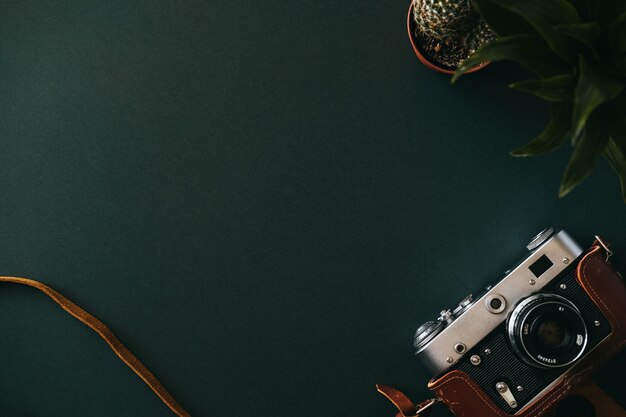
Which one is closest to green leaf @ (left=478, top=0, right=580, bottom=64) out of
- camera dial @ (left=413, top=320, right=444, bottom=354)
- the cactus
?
the cactus

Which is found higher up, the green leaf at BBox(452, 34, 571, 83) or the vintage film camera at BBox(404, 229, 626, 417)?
the green leaf at BBox(452, 34, 571, 83)

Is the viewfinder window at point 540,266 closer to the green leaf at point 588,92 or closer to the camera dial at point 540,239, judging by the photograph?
the camera dial at point 540,239

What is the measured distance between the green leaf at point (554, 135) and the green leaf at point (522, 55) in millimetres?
52

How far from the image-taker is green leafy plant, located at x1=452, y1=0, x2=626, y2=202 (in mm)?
745

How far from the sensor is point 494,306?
111cm

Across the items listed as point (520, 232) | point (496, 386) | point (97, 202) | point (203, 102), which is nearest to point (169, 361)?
point (97, 202)

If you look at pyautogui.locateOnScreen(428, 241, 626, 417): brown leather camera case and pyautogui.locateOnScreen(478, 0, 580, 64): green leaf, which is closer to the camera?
pyautogui.locateOnScreen(478, 0, 580, 64): green leaf

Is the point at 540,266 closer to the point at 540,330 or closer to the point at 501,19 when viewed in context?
the point at 540,330

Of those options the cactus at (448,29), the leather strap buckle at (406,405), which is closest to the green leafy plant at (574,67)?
the cactus at (448,29)

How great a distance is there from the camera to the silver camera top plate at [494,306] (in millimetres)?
1099

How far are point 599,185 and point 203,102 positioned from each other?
33.7 inches

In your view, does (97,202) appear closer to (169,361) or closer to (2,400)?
(169,361)

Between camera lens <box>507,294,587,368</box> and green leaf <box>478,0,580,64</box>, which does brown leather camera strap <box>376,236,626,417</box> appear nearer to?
camera lens <box>507,294,587,368</box>

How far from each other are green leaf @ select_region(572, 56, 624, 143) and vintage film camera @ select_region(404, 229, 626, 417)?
42 centimetres
